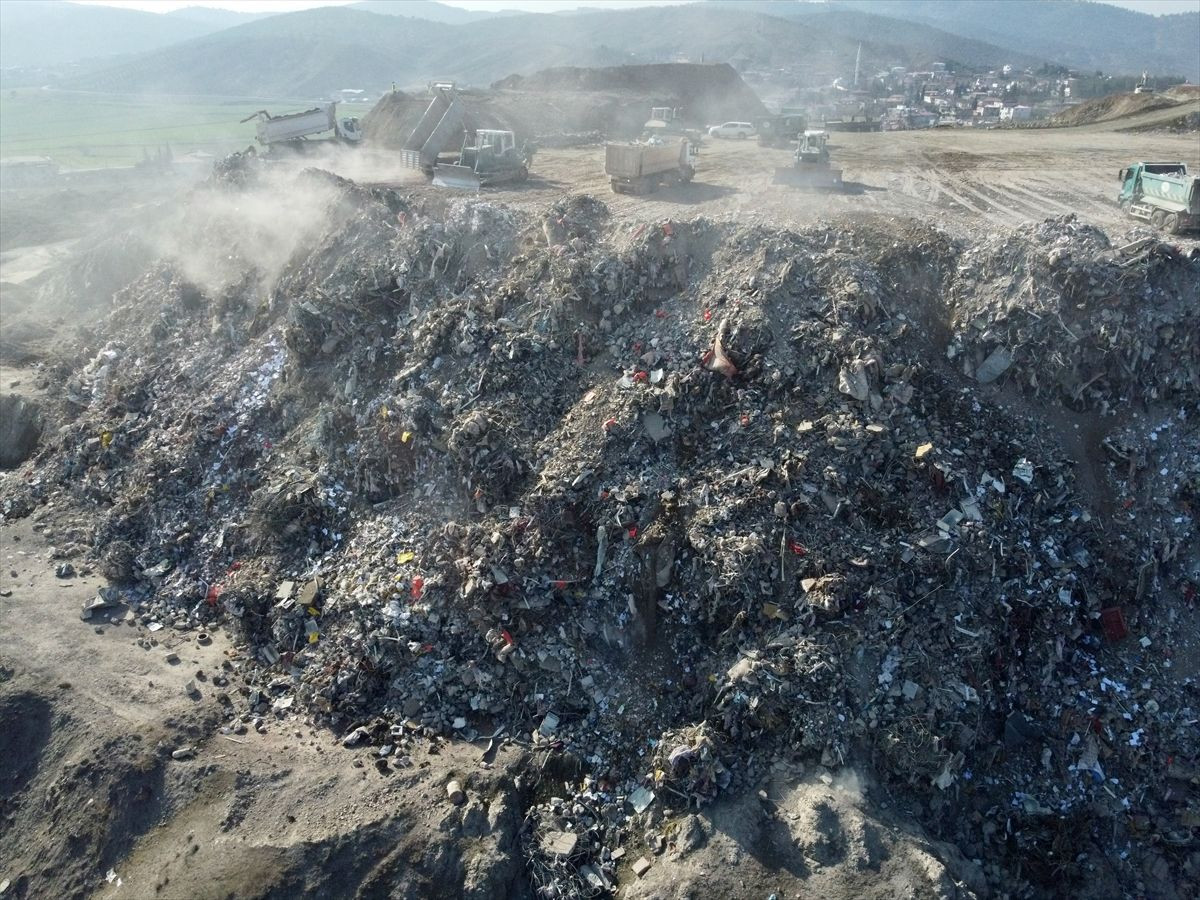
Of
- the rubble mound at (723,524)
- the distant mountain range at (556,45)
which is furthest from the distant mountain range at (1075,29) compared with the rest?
the rubble mound at (723,524)

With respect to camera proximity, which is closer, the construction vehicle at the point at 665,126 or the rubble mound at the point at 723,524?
the rubble mound at the point at 723,524

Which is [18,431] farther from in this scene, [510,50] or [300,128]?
[510,50]

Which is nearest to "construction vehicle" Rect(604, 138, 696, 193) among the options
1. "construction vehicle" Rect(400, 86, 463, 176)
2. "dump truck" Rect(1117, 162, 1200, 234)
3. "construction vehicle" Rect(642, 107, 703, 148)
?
"construction vehicle" Rect(400, 86, 463, 176)

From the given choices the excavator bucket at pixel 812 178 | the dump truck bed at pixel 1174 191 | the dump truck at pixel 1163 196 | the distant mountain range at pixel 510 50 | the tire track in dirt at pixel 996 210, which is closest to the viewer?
the dump truck bed at pixel 1174 191

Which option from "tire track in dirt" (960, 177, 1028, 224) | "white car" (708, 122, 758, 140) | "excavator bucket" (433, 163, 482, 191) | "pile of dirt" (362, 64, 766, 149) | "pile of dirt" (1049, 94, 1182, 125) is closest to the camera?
"tire track in dirt" (960, 177, 1028, 224)

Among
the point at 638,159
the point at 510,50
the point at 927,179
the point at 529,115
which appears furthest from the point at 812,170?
the point at 510,50

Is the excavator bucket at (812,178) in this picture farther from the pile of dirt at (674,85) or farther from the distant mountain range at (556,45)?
the distant mountain range at (556,45)

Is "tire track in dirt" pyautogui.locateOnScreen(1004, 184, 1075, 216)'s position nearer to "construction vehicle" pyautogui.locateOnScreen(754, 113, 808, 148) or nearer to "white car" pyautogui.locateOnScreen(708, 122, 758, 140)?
"construction vehicle" pyautogui.locateOnScreen(754, 113, 808, 148)

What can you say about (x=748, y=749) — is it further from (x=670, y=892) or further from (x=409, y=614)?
(x=409, y=614)
